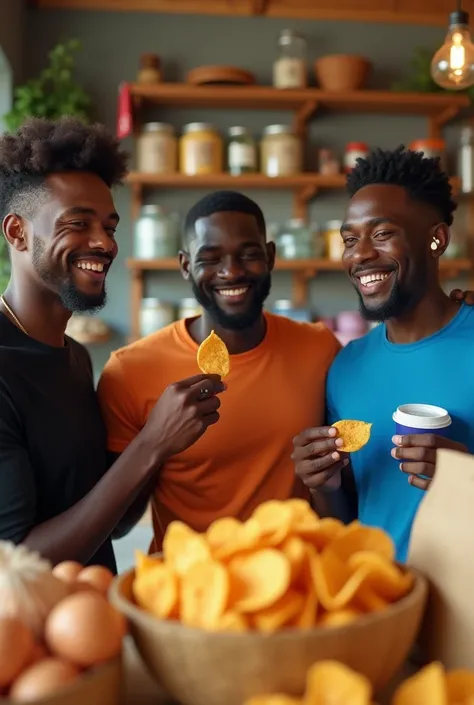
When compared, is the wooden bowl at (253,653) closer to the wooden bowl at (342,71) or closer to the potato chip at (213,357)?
the potato chip at (213,357)

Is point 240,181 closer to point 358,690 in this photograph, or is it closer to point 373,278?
point 373,278

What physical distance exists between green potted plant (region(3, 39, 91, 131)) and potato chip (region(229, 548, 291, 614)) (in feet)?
8.70

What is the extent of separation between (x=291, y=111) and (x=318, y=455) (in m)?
2.49

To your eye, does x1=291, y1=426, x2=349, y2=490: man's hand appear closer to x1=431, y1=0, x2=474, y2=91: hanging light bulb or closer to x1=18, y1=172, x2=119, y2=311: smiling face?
x1=18, y1=172, x2=119, y2=311: smiling face

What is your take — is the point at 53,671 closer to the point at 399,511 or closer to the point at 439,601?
the point at 439,601

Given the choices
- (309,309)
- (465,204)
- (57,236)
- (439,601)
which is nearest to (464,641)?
(439,601)

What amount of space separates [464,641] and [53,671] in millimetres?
378

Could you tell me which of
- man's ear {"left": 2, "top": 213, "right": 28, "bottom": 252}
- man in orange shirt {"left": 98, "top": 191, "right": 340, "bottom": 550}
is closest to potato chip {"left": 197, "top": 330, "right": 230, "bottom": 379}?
man in orange shirt {"left": 98, "top": 191, "right": 340, "bottom": 550}

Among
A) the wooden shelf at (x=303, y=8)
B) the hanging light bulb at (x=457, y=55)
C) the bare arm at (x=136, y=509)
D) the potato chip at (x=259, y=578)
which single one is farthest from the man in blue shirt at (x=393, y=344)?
the wooden shelf at (x=303, y=8)

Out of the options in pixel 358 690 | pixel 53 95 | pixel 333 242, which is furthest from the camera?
pixel 333 242

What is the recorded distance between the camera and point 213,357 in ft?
4.38

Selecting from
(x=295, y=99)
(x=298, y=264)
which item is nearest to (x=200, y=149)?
(x=295, y=99)

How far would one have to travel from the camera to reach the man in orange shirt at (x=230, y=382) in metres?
1.46

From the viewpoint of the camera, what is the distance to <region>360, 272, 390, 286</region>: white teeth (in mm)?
1319
